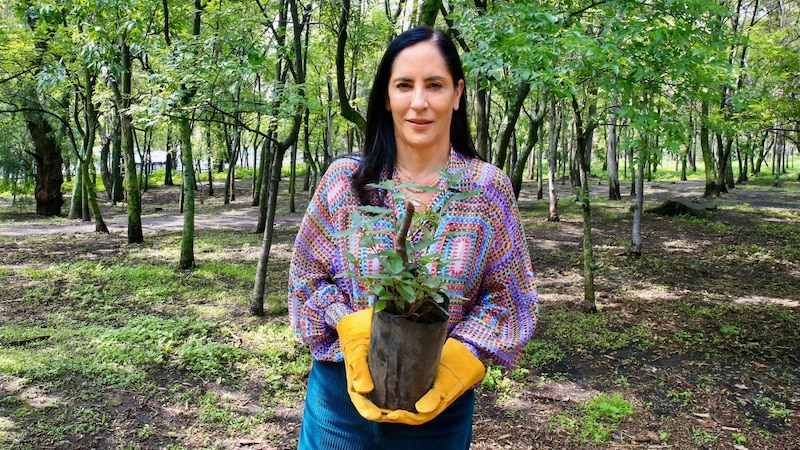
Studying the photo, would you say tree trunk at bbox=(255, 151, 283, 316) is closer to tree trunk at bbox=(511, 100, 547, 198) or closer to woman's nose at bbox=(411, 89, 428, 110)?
woman's nose at bbox=(411, 89, 428, 110)

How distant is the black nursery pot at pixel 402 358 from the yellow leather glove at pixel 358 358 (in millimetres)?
21

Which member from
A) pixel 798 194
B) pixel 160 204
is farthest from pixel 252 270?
pixel 798 194

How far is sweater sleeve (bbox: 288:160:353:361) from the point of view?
1.66 metres

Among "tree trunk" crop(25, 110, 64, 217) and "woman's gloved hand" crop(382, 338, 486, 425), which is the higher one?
"tree trunk" crop(25, 110, 64, 217)

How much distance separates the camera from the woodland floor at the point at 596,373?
159 inches

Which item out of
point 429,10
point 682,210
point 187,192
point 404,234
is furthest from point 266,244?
point 682,210

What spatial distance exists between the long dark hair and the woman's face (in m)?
0.03

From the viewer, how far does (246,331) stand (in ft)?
20.1

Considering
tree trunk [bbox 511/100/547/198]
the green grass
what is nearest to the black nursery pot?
the green grass

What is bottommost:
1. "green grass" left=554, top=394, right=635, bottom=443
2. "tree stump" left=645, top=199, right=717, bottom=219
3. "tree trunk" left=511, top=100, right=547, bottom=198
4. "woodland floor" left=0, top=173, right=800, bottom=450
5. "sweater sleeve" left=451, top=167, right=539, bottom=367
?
"green grass" left=554, top=394, right=635, bottom=443

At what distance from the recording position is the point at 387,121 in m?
1.83

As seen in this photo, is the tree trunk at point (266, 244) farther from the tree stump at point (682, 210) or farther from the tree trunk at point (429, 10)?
the tree stump at point (682, 210)

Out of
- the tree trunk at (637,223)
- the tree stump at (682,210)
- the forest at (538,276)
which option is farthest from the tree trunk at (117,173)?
the tree stump at (682,210)

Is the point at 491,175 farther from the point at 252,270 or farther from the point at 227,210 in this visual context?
the point at 227,210
